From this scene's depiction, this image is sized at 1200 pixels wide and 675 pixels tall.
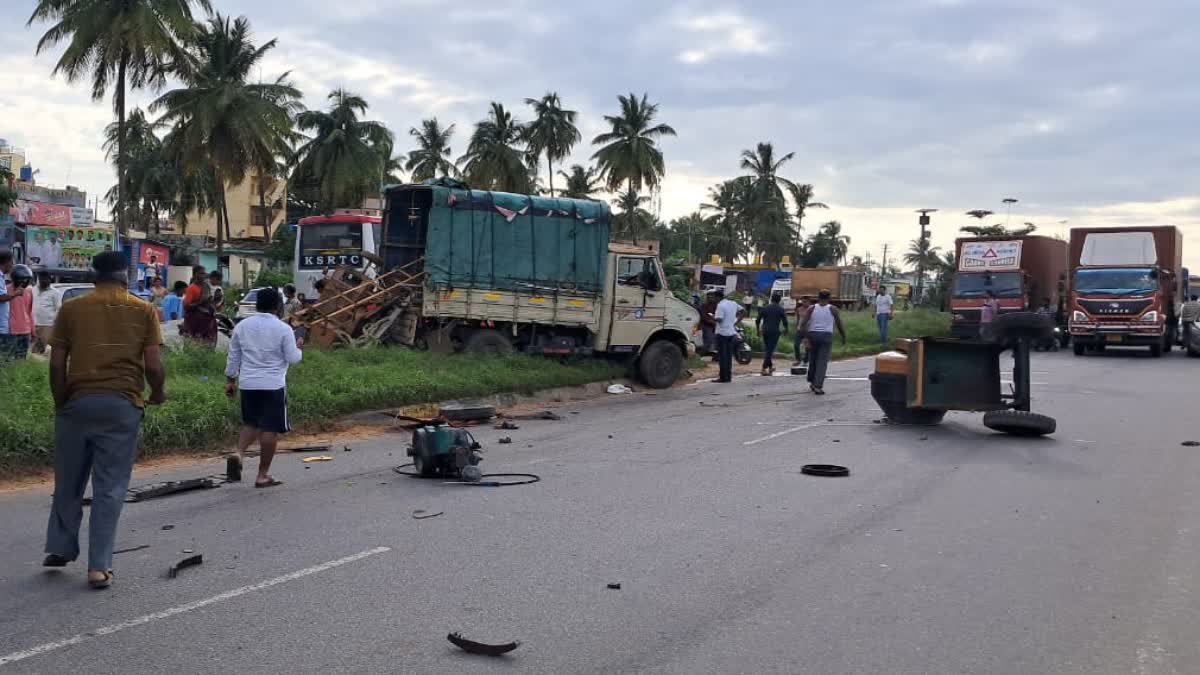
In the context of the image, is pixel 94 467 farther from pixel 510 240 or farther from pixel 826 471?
pixel 510 240

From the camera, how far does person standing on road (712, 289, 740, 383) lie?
19.0 m

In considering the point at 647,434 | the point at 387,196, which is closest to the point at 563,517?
the point at 647,434

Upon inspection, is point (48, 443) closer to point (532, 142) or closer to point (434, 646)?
point (434, 646)

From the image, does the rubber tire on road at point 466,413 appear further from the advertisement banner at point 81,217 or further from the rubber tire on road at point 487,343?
the advertisement banner at point 81,217

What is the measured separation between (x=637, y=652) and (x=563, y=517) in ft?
9.28

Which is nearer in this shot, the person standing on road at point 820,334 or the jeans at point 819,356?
the person standing on road at point 820,334

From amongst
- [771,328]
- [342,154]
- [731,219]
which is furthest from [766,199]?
[771,328]

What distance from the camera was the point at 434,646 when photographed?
15.5 feet

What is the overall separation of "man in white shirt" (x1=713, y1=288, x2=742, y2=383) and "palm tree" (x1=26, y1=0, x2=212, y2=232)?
65.9 ft

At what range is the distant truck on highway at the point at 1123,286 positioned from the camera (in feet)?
91.7

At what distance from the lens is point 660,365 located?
18.2 m

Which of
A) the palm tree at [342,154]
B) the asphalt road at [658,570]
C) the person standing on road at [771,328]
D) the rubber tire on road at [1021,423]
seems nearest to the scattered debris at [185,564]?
the asphalt road at [658,570]

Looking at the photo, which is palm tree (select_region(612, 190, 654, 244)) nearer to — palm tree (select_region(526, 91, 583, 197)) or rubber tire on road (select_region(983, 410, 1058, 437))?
palm tree (select_region(526, 91, 583, 197))

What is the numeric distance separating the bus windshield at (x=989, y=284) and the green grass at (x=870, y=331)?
6.29 ft
